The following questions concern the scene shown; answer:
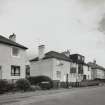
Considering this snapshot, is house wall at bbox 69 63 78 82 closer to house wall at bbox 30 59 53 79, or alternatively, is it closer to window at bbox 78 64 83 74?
window at bbox 78 64 83 74

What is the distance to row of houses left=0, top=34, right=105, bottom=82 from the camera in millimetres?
27172

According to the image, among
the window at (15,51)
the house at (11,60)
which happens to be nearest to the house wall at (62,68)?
the house at (11,60)

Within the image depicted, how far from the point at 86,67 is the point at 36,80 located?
28409 mm

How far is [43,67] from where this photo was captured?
42656 millimetres

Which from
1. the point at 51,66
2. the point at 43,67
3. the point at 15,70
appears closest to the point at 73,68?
the point at 43,67

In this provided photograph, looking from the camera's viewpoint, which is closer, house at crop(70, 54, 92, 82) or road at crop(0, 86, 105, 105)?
road at crop(0, 86, 105, 105)

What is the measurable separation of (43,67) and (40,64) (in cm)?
139

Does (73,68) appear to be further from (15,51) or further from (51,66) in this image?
(15,51)

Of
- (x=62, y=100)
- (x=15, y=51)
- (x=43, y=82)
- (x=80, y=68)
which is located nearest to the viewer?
(x=62, y=100)

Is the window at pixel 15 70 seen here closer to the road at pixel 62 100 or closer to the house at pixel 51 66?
the road at pixel 62 100

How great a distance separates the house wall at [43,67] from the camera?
4091 centimetres

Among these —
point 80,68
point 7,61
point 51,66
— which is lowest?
point 80,68

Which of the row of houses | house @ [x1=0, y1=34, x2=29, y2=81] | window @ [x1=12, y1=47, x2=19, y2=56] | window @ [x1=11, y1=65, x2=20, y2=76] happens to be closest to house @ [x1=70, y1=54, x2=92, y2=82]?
the row of houses

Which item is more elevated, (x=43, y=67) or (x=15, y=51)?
(x=15, y=51)
